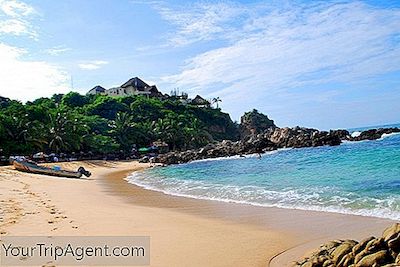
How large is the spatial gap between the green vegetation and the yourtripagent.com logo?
42.7 metres

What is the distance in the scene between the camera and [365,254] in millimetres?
5574

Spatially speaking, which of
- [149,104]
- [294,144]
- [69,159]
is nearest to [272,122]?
[149,104]

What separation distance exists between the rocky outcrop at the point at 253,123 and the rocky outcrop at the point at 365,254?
102127mm

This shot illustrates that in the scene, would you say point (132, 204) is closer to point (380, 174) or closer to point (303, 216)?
point (303, 216)

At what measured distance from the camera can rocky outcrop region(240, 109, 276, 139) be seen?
108688 mm

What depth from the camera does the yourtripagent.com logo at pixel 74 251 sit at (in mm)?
6656

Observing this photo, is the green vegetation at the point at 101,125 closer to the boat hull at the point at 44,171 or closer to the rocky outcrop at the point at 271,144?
the rocky outcrop at the point at 271,144

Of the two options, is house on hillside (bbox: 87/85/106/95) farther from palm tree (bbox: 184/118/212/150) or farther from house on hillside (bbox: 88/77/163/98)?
palm tree (bbox: 184/118/212/150)

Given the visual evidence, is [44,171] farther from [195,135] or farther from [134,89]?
[134,89]

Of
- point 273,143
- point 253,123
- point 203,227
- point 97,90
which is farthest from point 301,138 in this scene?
point 97,90

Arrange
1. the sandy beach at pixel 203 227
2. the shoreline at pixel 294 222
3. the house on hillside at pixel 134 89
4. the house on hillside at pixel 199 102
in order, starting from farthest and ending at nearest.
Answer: the house on hillside at pixel 199 102, the house on hillside at pixel 134 89, the shoreline at pixel 294 222, the sandy beach at pixel 203 227

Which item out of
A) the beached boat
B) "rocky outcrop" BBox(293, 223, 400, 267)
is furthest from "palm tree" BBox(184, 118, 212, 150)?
"rocky outcrop" BBox(293, 223, 400, 267)

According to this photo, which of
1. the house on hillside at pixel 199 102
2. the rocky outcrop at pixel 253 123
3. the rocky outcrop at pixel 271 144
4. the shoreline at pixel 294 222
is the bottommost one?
the shoreline at pixel 294 222

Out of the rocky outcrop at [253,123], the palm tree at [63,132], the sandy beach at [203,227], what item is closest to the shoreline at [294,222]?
the sandy beach at [203,227]
